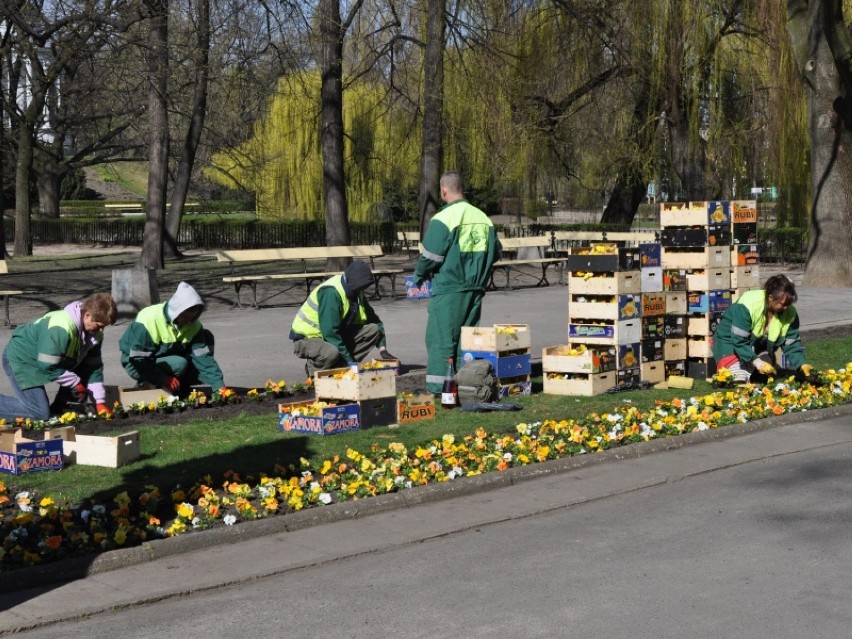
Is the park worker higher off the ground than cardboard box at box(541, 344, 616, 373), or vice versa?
the park worker

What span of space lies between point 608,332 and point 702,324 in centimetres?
144

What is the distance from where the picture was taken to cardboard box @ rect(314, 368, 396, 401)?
407 inches

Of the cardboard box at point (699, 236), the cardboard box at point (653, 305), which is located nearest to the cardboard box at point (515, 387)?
the cardboard box at point (653, 305)

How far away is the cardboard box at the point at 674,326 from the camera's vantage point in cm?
1325

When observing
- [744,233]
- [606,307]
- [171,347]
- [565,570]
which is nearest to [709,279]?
[744,233]

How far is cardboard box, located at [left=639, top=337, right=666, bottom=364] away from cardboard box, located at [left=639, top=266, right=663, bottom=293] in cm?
52

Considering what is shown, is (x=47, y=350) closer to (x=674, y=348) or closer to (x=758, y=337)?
(x=674, y=348)

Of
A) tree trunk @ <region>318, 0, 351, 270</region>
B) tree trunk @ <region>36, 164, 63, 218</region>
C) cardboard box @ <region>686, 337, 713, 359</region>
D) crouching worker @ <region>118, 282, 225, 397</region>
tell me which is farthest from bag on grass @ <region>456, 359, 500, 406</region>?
tree trunk @ <region>36, 164, 63, 218</region>

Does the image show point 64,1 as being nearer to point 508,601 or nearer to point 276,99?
point 508,601

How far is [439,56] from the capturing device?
25594 mm

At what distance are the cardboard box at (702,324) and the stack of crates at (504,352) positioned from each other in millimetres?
2116

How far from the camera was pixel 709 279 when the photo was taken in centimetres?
1337

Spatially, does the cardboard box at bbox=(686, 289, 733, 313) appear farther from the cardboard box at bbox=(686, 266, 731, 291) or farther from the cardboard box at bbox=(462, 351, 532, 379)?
the cardboard box at bbox=(462, 351, 532, 379)

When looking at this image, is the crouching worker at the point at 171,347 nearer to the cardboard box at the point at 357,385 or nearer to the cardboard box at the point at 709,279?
the cardboard box at the point at 357,385
